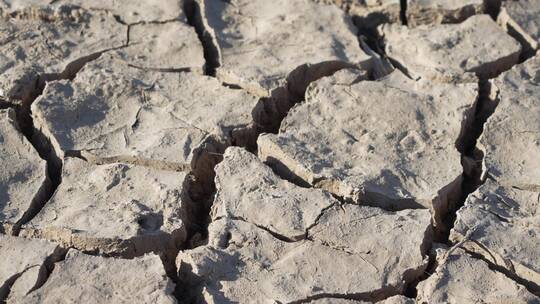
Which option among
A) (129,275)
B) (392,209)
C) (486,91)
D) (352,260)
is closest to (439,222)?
(392,209)

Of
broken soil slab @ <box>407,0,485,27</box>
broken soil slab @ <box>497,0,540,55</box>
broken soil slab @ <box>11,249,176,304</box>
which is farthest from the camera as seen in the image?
broken soil slab @ <box>407,0,485,27</box>

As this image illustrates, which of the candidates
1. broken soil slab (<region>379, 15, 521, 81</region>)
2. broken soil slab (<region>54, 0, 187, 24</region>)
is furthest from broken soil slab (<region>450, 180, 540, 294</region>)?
broken soil slab (<region>54, 0, 187, 24</region>)

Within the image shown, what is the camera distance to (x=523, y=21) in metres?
3.65

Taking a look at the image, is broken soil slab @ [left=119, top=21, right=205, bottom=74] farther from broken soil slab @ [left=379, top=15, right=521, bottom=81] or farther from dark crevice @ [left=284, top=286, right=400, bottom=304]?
dark crevice @ [left=284, top=286, right=400, bottom=304]

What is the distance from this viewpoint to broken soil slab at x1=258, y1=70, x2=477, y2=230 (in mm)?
2861

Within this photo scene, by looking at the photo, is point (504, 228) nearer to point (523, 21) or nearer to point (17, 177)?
point (523, 21)

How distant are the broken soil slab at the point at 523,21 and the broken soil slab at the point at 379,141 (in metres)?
0.45

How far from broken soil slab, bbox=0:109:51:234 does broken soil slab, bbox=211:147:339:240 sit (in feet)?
1.81

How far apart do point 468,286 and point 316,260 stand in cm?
43

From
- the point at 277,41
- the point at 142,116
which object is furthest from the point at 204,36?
the point at 142,116

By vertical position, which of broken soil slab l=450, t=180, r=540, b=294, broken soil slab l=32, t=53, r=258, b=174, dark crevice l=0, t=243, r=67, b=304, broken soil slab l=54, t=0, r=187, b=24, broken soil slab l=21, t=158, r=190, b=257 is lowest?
broken soil slab l=450, t=180, r=540, b=294

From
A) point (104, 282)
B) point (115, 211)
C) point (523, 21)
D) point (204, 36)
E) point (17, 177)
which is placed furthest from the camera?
point (523, 21)

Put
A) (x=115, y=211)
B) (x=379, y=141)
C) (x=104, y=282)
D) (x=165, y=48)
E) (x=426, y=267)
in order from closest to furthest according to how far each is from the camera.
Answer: (x=104, y=282) < (x=426, y=267) < (x=115, y=211) < (x=379, y=141) < (x=165, y=48)

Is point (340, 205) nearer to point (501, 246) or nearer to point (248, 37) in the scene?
point (501, 246)
